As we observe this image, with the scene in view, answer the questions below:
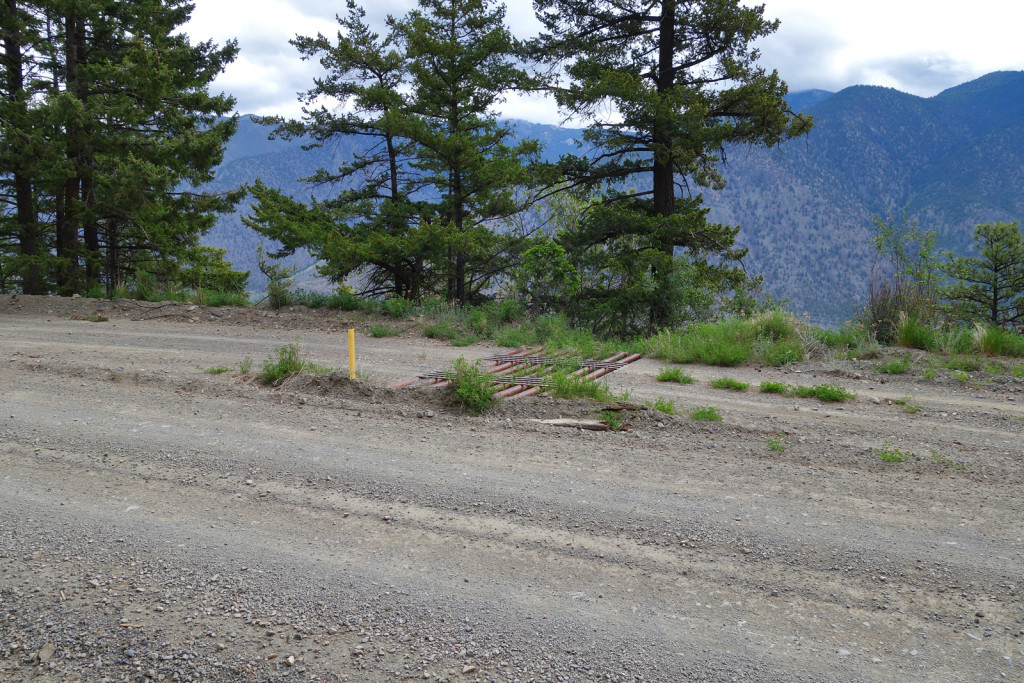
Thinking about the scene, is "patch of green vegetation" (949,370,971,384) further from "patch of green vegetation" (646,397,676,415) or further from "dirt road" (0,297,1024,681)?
"patch of green vegetation" (646,397,676,415)

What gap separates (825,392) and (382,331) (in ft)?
26.1

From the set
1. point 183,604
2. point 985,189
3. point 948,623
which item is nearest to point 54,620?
point 183,604

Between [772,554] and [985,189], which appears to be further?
[985,189]

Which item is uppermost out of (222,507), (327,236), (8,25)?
(8,25)

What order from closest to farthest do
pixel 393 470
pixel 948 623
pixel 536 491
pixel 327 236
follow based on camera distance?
1. pixel 948 623
2. pixel 536 491
3. pixel 393 470
4. pixel 327 236

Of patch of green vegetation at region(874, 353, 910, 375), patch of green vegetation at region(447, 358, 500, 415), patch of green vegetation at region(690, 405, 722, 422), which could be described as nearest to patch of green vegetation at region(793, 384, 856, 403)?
patch of green vegetation at region(874, 353, 910, 375)

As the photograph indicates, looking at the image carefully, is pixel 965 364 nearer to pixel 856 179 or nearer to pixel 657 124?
pixel 657 124

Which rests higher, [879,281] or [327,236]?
[327,236]

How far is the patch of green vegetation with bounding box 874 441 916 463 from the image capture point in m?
5.45

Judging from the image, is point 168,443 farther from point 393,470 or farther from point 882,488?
point 882,488

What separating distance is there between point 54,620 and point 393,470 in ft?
7.67

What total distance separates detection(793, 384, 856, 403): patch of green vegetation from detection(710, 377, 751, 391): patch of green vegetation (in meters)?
0.61

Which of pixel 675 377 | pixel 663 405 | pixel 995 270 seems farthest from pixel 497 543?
pixel 995 270

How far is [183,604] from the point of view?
3.35m
